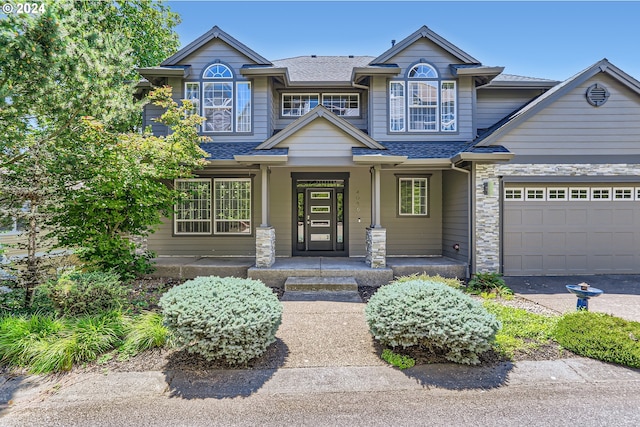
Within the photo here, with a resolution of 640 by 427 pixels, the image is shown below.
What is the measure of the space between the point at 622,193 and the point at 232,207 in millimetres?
10585

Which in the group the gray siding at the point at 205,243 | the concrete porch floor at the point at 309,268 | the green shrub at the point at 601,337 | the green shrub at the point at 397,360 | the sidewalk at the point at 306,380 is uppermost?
the gray siding at the point at 205,243

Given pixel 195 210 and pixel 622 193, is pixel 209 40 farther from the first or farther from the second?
pixel 622 193

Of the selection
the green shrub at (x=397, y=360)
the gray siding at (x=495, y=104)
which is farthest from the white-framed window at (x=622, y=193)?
the green shrub at (x=397, y=360)

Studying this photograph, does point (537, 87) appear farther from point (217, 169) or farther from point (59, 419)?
point (59, 419)

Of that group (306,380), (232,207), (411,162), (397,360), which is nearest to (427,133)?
(411,162)

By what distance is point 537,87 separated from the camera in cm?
995

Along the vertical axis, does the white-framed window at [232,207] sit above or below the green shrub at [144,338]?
above

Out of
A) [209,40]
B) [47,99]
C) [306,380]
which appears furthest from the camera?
[209,40]

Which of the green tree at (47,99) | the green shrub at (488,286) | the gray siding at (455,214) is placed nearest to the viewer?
the green tree at (47,99)

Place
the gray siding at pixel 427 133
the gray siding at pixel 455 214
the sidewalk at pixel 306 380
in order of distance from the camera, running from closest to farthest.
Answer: the sidewalk at pixel 306 380 → the gray siding at pixel 455 214 → the gray siding at pixel 427 133

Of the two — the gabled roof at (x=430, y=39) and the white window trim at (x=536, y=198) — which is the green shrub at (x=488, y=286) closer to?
the white window trim at (x=536, y=198)

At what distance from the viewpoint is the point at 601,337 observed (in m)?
4.03

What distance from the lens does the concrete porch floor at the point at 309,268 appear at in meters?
7.89

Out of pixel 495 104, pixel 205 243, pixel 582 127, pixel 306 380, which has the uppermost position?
pixel 495 104
